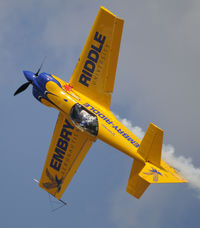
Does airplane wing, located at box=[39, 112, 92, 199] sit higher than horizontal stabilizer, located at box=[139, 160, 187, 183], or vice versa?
horizontal stabilizer, located at box=[139, 160, 187, 183]

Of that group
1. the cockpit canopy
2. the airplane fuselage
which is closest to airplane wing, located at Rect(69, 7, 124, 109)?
the airplane fuselage

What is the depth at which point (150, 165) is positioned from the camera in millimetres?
21391

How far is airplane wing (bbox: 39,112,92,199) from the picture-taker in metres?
24.9

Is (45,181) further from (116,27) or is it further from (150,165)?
(116,27)

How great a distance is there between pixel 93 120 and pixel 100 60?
3910 mm

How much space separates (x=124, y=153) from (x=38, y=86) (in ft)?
20.5

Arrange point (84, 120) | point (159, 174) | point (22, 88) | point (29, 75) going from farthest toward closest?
1. point (22, 88)
2. point (29, 75)
3. point (84, 120)
4. point (159, 174)

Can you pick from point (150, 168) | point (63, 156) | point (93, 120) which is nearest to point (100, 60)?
point (93, 120)

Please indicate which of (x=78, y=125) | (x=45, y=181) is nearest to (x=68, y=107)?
(x=78, y=125)

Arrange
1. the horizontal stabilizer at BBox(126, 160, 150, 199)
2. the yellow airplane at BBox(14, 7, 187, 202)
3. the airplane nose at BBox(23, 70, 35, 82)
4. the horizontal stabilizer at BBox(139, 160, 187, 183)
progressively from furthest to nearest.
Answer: the airplane nose at BBox(23, 70, 35, 82)
the yellow airplane at BBox(14, 7, 187, 202)
the horizontal stabilizer at BBox(126, 160, 150, 199)
the horizontal stabilizer at BBox(139, 160, 187, 183)

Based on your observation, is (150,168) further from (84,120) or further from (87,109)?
(87,109)

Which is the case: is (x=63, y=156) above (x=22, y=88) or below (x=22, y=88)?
below

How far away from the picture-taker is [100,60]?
2367 centimetres

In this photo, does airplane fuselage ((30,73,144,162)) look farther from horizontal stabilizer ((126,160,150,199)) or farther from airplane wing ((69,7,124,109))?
airplane wing ((69,7,124,109))
